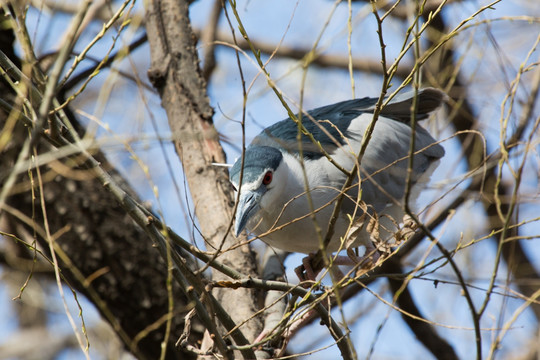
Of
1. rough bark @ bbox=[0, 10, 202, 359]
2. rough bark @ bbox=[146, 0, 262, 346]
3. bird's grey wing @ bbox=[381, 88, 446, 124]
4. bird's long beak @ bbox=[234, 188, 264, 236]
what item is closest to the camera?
bird's long beak @ bbox=[234, 188, 264, 236]

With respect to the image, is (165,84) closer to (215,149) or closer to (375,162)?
(215,149)

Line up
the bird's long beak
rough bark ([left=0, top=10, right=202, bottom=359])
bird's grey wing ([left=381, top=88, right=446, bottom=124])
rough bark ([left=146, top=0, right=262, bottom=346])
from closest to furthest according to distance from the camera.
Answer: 1. the bird's long beak
2. rough bark ([left=146, top=0, right=262, bottom=346])
3. rough bark ([left=0, top=10, right=202, bottom=359])
4. bird's grey wing ([left=381, top=88, right=446, bottom=124])

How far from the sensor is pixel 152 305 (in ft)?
10.6

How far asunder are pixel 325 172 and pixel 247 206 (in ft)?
1.87

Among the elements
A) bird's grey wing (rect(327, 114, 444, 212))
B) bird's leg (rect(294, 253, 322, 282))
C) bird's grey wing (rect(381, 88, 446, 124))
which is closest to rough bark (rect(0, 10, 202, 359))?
bird's leg (rect(294, 253, 322, 282))

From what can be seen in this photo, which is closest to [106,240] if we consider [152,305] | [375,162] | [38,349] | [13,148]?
[152,305]

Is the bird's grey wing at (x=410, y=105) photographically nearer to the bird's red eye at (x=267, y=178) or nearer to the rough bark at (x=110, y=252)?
the bird's red eye at (x=267, y=178)

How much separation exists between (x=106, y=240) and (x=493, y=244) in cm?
310

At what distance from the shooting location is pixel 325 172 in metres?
2.97

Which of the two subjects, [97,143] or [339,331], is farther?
[339,331]

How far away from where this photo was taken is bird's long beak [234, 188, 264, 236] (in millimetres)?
2504

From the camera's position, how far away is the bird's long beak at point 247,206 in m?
2.50

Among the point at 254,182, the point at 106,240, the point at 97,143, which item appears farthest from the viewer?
the point at 106,240

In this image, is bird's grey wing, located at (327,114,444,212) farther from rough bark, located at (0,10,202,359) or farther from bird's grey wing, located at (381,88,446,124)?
rough bark, located at (0,10,202,359)
